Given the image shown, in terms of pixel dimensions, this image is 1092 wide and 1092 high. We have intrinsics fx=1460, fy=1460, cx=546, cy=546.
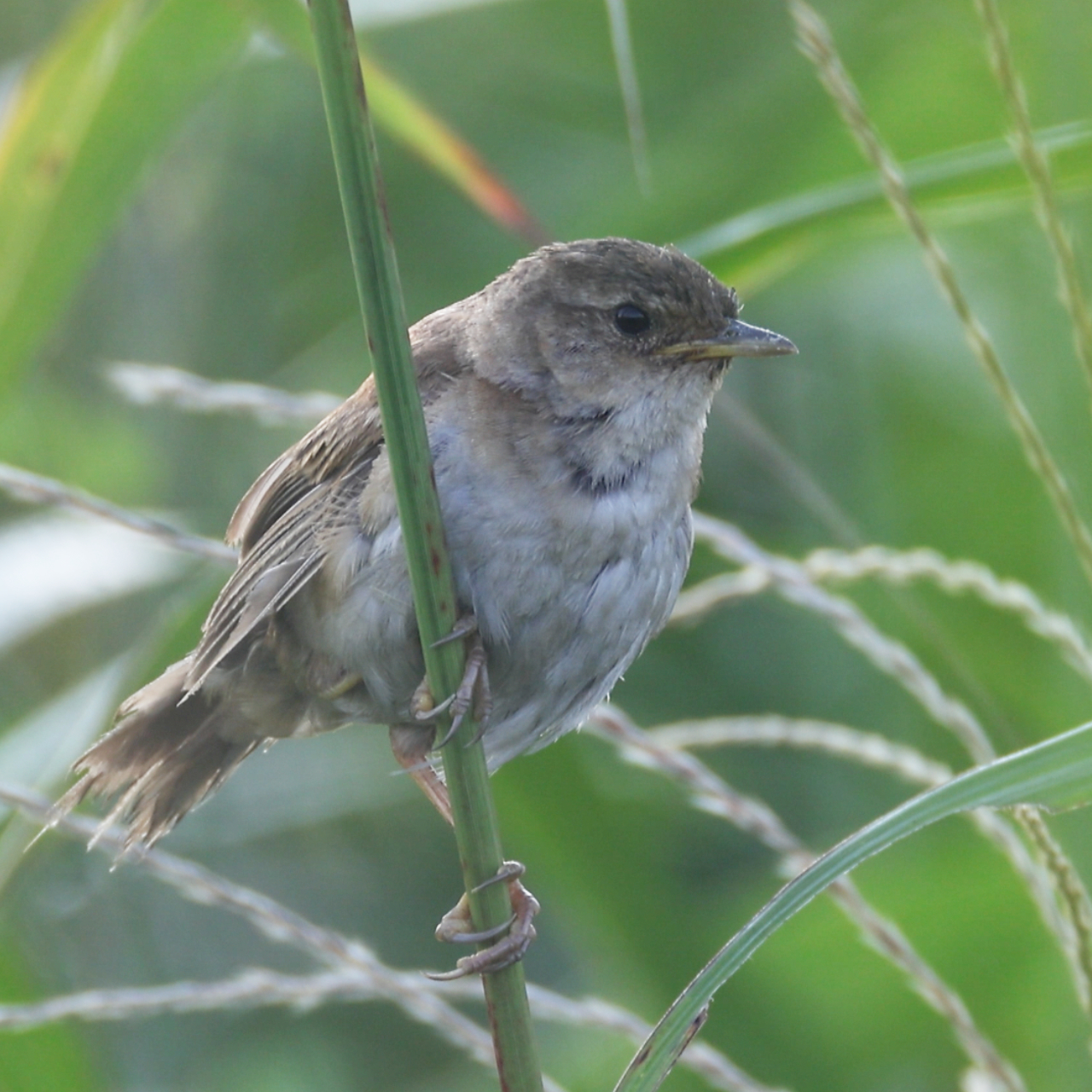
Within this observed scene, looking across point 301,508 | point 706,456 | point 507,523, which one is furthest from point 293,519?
point 706,456

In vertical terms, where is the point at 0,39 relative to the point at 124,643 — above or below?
above

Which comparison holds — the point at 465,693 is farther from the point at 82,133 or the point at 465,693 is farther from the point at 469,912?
the point at 82,133

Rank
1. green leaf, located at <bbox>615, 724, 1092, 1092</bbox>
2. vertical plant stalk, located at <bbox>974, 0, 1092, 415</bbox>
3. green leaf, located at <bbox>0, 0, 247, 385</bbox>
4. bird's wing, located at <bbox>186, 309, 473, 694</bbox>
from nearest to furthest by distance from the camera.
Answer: green leaf, located at <bbox>615, 724, 1092, 1092</bbox>
vertical plant stalk, located at <bbox>974, 0, 1092, 415</bbox>
bird's wing, located at <bbox>186, 309, 473, 694</bbox>
green leaf, located at <bbox>0, 0, 247, 385</bbox>

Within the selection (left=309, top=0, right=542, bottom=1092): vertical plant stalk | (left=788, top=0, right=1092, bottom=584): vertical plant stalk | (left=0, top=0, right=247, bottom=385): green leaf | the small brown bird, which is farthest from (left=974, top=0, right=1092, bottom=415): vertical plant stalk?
(left=0, top=0, right=247, bottom=385): green leaf

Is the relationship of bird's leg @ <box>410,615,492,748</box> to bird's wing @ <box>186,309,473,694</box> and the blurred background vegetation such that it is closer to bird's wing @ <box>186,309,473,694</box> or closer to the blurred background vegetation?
bird's wing @ <box>186,309,473,694</box>

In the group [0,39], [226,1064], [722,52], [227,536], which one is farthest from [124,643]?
[722,52]

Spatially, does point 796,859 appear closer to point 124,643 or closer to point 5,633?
point 5,633
